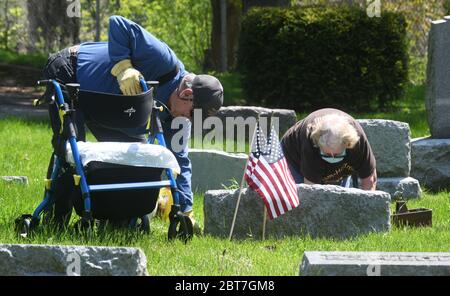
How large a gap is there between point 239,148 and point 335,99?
2.91 meters

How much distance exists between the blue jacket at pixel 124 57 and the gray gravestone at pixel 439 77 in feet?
12.2

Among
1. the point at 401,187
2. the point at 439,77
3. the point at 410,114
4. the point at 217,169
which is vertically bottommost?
the point at 410,114

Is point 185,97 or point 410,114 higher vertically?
point 185,97

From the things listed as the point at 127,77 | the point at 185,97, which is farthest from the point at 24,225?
the point at 185,97

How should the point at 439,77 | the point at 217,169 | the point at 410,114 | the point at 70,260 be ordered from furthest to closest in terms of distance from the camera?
the point at 410,114 → the point at 439,77 → the point at 217,169 → the point at 70,260

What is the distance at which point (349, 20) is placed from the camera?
14.0 meters

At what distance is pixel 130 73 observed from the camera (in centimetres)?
672

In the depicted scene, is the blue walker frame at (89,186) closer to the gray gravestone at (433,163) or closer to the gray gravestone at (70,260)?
the gray gravestone at (70,260)

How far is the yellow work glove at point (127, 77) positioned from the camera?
265 inches

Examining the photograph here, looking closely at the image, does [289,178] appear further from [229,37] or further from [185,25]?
[185,25]

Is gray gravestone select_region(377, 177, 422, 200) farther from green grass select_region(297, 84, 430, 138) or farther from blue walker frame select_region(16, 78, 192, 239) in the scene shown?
blue walker frame select_region(16, 78, 192, 239)

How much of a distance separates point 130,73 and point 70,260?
6.57ft
